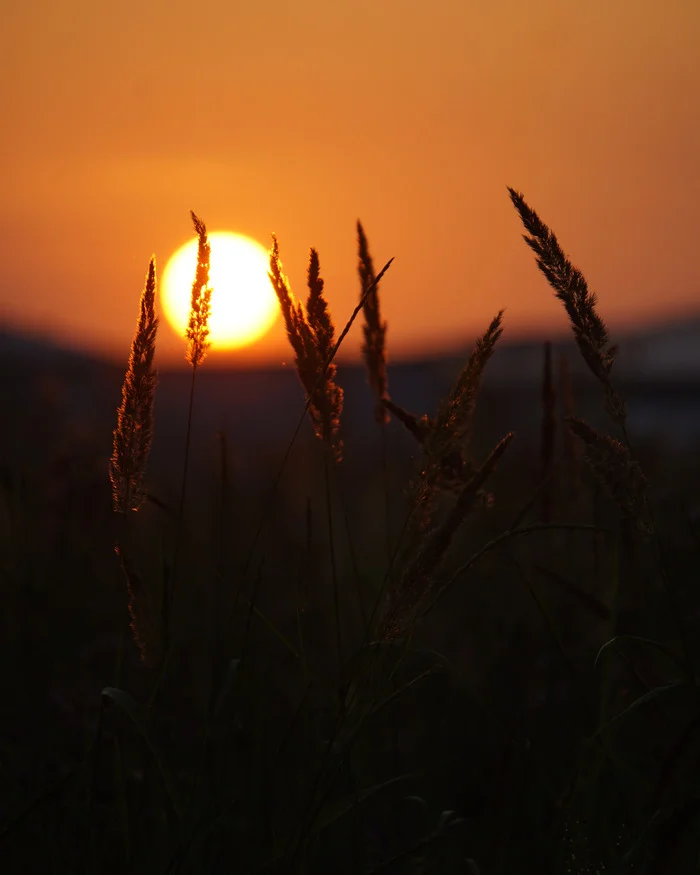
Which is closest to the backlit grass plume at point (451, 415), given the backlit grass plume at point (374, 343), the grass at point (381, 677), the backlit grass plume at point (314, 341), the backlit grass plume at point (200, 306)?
the grass at point (381, 677)

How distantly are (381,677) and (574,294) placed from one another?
653mm

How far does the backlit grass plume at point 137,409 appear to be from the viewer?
1.31m

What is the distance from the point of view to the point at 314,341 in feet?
5.09

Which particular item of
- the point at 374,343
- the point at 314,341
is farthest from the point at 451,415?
the point at 374,343

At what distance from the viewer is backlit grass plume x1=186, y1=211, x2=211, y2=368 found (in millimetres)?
1368

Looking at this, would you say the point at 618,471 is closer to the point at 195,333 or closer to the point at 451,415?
the point at 451,415

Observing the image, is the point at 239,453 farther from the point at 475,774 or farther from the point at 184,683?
the point at 475,774

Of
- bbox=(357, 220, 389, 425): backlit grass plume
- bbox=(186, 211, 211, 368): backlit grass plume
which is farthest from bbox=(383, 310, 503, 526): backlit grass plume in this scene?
bbox=(357, 220, 389, 425): backlit grass plume

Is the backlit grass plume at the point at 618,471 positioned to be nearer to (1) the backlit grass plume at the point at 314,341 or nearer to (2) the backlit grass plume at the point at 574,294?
(2) the backlit grass plume at the point at 574,294

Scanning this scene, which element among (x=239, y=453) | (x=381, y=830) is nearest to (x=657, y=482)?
(x=381, y=830)

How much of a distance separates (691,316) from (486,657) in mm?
87915

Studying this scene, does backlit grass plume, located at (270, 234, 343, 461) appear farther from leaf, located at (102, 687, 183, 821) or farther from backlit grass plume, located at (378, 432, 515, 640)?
leaf, located at (102, 687, 183, 821)

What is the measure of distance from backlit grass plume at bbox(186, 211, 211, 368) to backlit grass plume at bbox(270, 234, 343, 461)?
14cm

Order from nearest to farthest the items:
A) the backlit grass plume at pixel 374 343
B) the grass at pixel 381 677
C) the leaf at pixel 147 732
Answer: the leaf at pixel 147 732, the grass at pixel 381 677, the backlit grass plume at pixel 374 343
